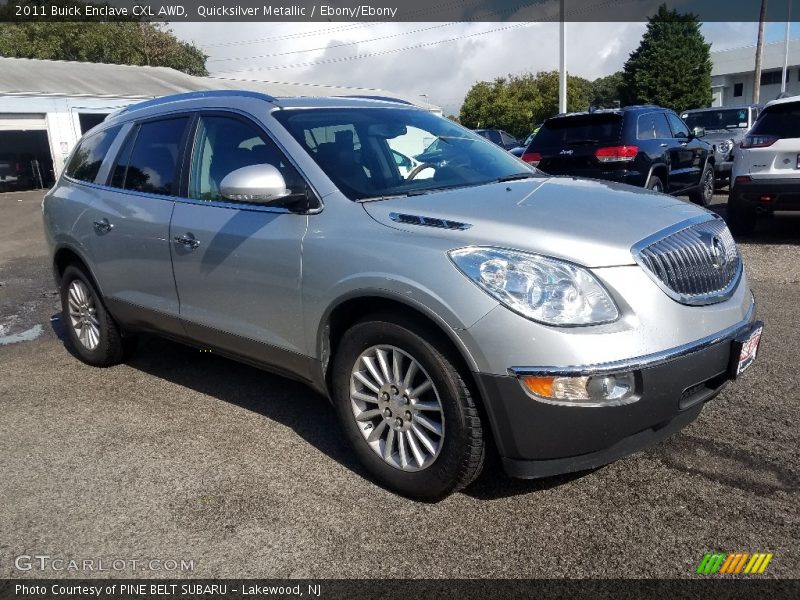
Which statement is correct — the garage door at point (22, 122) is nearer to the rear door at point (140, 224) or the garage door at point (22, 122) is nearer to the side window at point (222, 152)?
the rear door at point (140, 224)

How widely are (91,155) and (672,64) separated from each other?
47644 millimetres

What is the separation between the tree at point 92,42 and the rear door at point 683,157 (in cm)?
4136

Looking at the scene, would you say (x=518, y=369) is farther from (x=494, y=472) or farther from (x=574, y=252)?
(x=494, y=472)

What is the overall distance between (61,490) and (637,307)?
279cm

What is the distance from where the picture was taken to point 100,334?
4.98 m

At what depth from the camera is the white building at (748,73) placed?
2103 inches

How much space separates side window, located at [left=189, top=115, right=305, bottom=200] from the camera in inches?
143

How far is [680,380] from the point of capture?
8.80 feet

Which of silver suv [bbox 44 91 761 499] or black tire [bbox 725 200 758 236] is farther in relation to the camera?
black tire [bbox 725 200 758 236]

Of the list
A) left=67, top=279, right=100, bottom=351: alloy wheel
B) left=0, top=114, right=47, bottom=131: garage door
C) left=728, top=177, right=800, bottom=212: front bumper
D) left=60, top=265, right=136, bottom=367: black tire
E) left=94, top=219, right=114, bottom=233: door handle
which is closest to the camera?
left=94, top=219, right=114, bottom=233: door handle

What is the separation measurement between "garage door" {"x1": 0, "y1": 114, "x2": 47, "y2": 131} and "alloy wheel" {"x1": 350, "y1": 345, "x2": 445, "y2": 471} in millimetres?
25776

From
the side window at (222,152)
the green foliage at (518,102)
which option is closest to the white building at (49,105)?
the side window at (222,152)

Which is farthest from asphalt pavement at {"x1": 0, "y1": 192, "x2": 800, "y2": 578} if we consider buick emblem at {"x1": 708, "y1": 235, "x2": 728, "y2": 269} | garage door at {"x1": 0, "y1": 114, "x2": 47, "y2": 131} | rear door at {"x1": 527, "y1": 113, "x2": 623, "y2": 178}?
garage door at {"x1": 0, "y1": 114, "x2": 47, "y2": 131}

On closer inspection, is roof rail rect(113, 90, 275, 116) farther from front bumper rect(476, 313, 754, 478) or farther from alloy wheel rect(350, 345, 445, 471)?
front bumper rect(476, 313, 754, 478)
